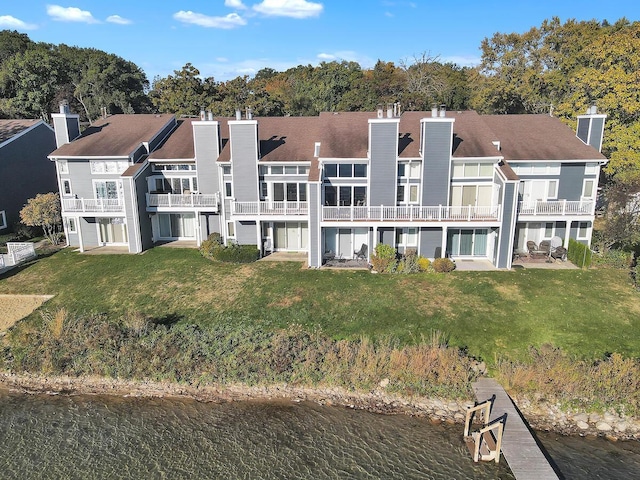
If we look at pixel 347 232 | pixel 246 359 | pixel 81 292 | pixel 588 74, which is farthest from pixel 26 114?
pixel 588 74

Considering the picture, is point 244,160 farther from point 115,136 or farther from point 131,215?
point 115,136

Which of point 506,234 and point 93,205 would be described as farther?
point 93,205

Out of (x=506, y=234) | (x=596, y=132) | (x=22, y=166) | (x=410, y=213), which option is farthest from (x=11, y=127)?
(x=596, y=132)

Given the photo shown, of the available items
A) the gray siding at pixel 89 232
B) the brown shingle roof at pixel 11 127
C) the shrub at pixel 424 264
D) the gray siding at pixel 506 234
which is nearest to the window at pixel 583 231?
the gray siding at pixel 506 234

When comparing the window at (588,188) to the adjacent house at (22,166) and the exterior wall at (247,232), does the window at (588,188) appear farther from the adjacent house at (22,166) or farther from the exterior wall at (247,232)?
the adjacent house at (22,166)

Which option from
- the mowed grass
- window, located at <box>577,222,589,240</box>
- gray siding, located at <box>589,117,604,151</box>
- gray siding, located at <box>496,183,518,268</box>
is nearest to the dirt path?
the mowed grass

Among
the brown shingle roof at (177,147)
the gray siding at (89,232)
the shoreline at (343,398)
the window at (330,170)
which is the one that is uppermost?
the brown shingle roof at (177,147)
